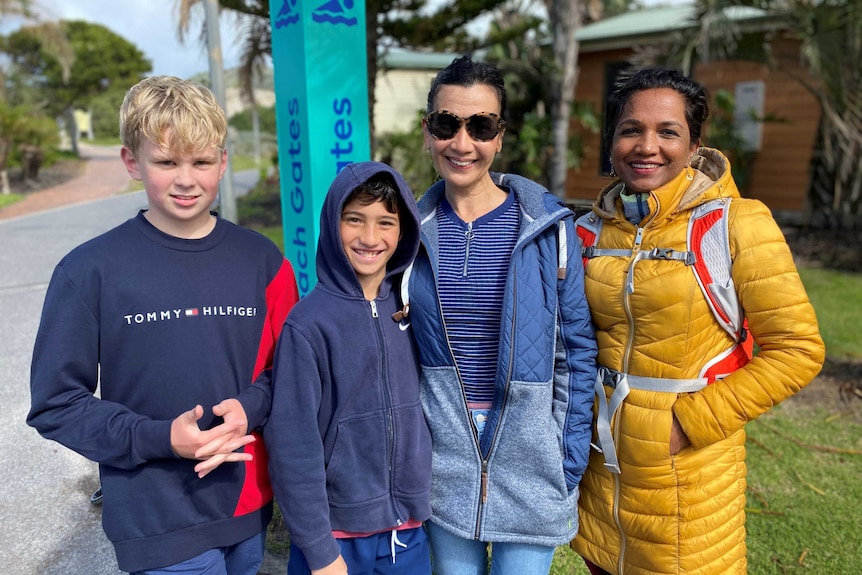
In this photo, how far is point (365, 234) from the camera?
1.66 metres

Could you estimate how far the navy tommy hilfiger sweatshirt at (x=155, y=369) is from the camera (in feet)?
4.60

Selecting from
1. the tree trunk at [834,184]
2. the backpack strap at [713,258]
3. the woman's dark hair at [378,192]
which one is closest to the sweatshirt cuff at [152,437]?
the woman's dark hair at [378,192]

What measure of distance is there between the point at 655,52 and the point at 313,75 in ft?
21.1

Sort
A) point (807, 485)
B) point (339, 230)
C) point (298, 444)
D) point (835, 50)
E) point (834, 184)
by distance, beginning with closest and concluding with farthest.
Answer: point (298, 444) < point (339, 230) < point (807, 485) < point (835, 50) < point (834, 184)

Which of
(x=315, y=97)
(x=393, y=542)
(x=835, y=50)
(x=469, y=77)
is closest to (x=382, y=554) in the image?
(x=393, y=542)

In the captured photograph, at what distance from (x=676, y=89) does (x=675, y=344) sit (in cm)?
70

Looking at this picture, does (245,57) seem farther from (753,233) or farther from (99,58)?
(99,58)

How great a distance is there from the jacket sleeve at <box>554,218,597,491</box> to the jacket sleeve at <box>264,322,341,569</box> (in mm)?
687

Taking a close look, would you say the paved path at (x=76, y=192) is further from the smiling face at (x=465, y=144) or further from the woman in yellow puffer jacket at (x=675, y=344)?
the woman in yellow puffer jacket at (x=675, y=344)

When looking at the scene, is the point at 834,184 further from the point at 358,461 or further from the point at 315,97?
the point at 358,461

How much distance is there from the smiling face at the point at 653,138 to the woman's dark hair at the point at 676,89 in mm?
14

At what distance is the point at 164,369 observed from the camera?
149 centimetres

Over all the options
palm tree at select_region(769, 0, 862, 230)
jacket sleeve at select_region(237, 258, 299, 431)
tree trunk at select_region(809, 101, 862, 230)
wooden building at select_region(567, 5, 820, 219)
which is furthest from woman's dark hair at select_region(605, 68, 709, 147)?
wooden building at select_region(567, 5, 820, 219)

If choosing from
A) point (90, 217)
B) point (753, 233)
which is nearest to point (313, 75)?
point (753, 233)
